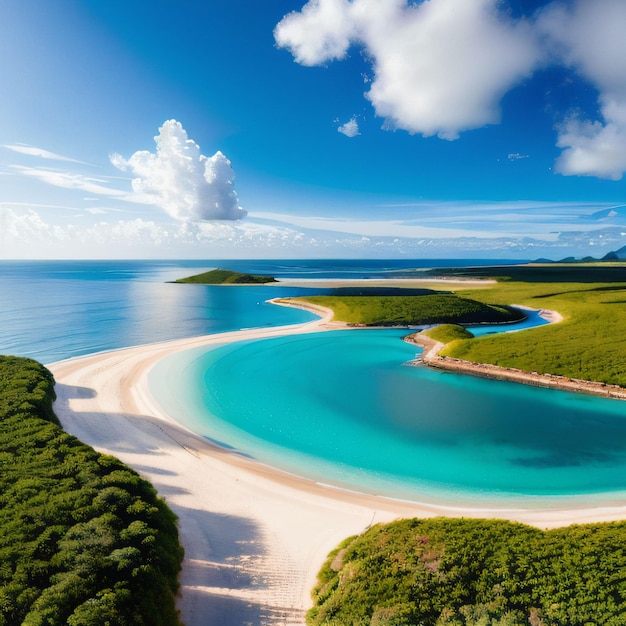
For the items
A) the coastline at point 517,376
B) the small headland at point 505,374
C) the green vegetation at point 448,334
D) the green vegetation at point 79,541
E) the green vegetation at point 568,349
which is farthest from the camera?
the green vegetation at point 448,334

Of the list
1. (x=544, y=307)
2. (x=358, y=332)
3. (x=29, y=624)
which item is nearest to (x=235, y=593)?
(x=29, y=624)

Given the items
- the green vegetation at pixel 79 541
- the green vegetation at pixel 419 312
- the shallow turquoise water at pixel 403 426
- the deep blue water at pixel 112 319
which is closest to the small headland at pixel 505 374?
the shallow turquoise water at pixel 403 426

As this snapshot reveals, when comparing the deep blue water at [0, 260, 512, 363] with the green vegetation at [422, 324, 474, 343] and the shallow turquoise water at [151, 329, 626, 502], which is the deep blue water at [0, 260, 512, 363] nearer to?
the shallow turquoise water at [151, 329, 626, 502]

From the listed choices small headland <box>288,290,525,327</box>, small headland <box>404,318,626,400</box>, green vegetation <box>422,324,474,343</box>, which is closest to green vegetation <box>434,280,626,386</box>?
small headland <box>404,318,626,400</box>

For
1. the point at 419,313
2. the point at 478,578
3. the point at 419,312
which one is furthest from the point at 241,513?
the point at 419,312

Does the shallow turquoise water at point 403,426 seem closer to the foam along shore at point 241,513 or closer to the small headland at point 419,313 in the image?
the foam along shore at point 241,513

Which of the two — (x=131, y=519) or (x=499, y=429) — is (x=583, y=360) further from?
(x=131, y=519)
